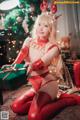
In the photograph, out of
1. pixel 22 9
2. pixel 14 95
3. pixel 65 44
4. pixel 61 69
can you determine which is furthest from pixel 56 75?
pixel 22 9

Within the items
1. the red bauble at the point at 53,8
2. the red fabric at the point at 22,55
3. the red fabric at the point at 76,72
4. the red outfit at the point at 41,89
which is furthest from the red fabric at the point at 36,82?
the red bauble at the point at 53,8

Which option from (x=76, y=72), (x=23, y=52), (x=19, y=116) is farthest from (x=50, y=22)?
(x=19, y=116)

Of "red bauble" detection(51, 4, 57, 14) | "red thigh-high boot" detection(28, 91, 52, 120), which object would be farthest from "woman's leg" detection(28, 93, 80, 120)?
"red bauble" detection(51, 4, 57, 14)

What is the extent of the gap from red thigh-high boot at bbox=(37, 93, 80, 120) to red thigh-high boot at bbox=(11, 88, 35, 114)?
0.18 metres

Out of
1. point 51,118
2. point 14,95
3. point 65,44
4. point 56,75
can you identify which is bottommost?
point 51,118

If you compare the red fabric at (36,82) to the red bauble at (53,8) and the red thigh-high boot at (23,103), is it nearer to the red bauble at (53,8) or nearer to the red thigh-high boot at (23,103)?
the red thigh-high boot at (23,103)

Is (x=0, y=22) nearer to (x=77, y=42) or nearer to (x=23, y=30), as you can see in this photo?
(x=23, y=30)

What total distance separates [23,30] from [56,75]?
49cm

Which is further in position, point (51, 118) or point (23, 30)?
point (23, 30)

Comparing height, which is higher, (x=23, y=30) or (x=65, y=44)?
(x=23, y=30)

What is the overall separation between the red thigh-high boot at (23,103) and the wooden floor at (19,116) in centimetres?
6

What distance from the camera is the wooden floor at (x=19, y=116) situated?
71.7 inches

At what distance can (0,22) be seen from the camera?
1941 millimetres

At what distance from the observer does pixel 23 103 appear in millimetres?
1890
